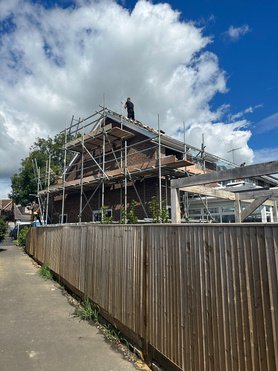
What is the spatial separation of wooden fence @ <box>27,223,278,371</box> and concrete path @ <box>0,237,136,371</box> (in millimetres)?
467

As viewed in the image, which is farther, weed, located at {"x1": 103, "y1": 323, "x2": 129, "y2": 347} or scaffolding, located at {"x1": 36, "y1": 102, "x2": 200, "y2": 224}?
scaffolding, located at {"x1": 36, "y1": 102, "x2": 200, "y2": 224}

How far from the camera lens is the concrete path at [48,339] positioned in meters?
3.36

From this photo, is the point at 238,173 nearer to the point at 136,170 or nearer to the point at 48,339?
the point at 48,339

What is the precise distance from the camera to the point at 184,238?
116 inches

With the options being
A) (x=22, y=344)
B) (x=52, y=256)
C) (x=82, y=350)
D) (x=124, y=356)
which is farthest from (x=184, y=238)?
(x=52, y=256)

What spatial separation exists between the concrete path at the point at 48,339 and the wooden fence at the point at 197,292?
47cm

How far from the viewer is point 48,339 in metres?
4.09

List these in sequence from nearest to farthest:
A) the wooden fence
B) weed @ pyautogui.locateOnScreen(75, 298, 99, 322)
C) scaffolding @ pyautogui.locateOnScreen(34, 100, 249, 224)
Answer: the wooden fence
weed @ pyautogui.locateOnScreen(75, 298, 99, 322)
scaffolding @ pyautogui.locateOnScreen(34, 100, 249, 224)

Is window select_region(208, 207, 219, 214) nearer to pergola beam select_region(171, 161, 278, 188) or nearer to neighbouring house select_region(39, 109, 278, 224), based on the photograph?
neighbouring house select_region(39, 109, 278, 224)

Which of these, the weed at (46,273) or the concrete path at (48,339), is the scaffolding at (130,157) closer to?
the weed at (46,273)

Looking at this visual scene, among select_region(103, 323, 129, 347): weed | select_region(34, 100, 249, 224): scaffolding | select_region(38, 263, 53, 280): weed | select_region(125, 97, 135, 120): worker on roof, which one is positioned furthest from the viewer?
select_region(125, 97, 135, 120): worker on roof

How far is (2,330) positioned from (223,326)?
4079 mm

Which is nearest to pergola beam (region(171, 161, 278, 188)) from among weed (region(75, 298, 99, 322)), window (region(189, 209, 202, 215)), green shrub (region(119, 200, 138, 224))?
weed (region(75, 298, 99, 322))

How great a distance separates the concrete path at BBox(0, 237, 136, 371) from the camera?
336 cm
